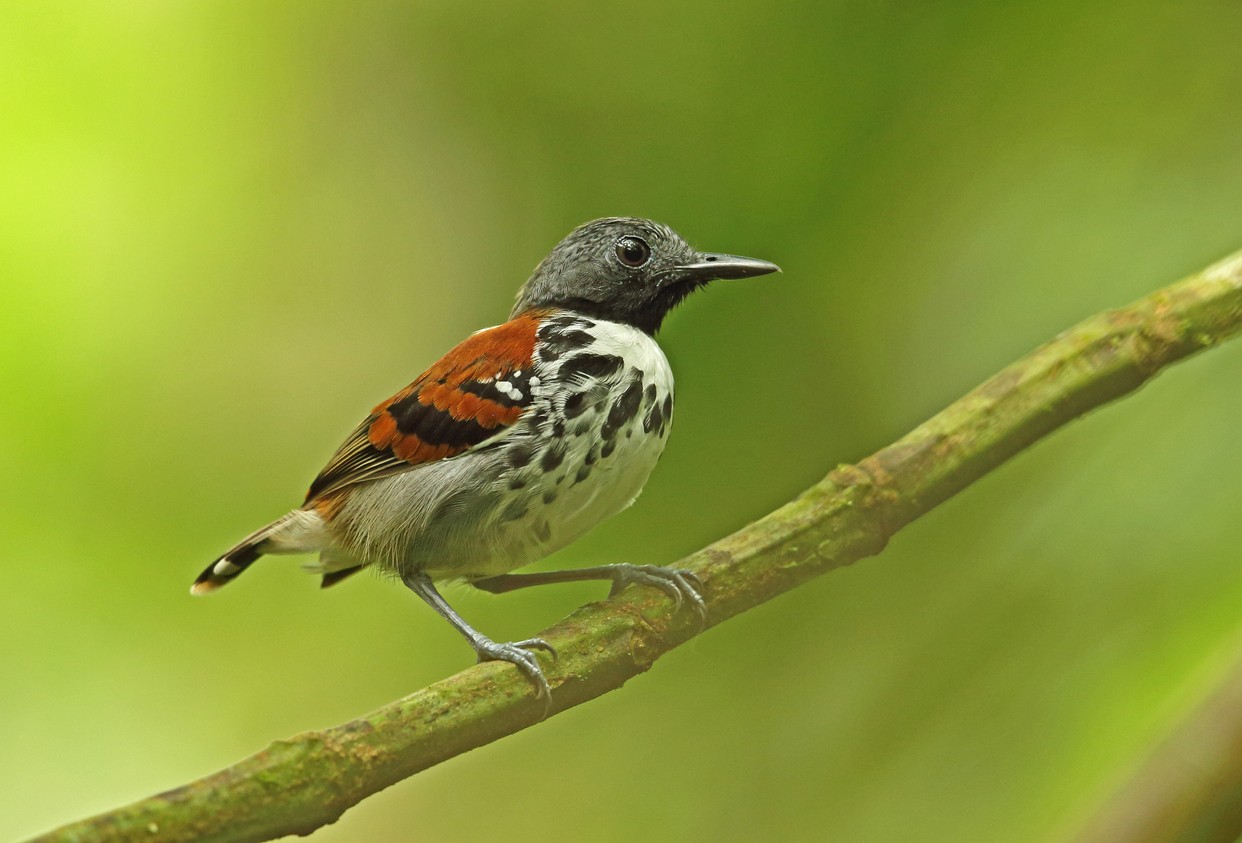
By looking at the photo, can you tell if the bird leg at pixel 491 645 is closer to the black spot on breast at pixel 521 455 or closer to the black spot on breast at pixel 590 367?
the black spot on breast at pixel 521 455

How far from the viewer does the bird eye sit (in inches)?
53.5

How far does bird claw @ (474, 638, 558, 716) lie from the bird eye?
0.52 metres

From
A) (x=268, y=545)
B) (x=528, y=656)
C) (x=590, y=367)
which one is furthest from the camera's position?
(x=268, y=545)

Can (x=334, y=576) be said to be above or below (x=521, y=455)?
below

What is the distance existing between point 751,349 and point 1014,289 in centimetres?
31

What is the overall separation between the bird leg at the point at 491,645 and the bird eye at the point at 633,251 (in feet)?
1.54

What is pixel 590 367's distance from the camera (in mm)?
1223

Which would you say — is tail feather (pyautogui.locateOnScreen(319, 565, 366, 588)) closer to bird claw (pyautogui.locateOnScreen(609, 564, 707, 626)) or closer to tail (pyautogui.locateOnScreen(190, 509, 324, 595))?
tail (pyautogui.locateOnScreen(190, 509, 324, 595))

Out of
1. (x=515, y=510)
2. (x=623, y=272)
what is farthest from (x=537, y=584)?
(x=623, y=272)

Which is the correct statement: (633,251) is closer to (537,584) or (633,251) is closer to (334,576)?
(537,584)

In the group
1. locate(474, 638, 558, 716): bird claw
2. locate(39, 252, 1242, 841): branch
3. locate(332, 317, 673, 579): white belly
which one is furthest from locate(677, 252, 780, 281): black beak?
locate(474, 638, 558, 716): bird claw

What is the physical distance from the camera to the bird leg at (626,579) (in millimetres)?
1051

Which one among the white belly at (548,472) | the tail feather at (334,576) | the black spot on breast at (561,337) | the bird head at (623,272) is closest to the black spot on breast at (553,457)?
the white belly at (548,472)

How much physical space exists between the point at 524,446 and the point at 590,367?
4.9 inches
